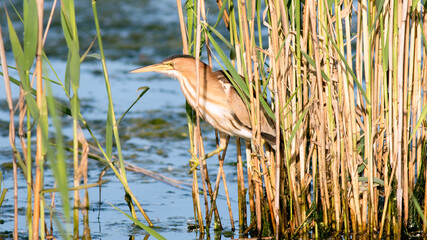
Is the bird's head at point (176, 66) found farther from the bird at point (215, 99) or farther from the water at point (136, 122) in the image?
the water at point (136, 122)

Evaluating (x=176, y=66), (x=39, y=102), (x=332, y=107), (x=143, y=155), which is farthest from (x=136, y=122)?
(x=39, y=102)

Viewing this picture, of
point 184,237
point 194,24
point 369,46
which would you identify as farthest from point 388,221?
point 194,24

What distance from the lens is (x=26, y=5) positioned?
1.91 m

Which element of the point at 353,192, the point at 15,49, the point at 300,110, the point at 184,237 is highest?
the point at 15,49

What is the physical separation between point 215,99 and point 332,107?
0.59m

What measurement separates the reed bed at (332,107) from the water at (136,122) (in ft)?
1.31

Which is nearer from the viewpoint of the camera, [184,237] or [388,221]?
[388,221]

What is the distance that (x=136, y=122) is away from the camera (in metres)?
5.11

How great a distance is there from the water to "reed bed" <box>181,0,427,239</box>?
1.31 feet

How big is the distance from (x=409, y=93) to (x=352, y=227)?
0.66m

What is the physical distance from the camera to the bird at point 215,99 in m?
2.78

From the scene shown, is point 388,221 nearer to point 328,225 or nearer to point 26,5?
point 328,225

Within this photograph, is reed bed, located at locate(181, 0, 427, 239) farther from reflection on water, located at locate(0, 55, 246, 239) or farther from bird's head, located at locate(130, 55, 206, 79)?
reflection on water, located at locate(0, 55, 246, 239)

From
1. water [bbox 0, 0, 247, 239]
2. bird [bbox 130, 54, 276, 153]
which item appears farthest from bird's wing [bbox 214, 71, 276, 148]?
water [bbox 0, 0, 247, 239]
